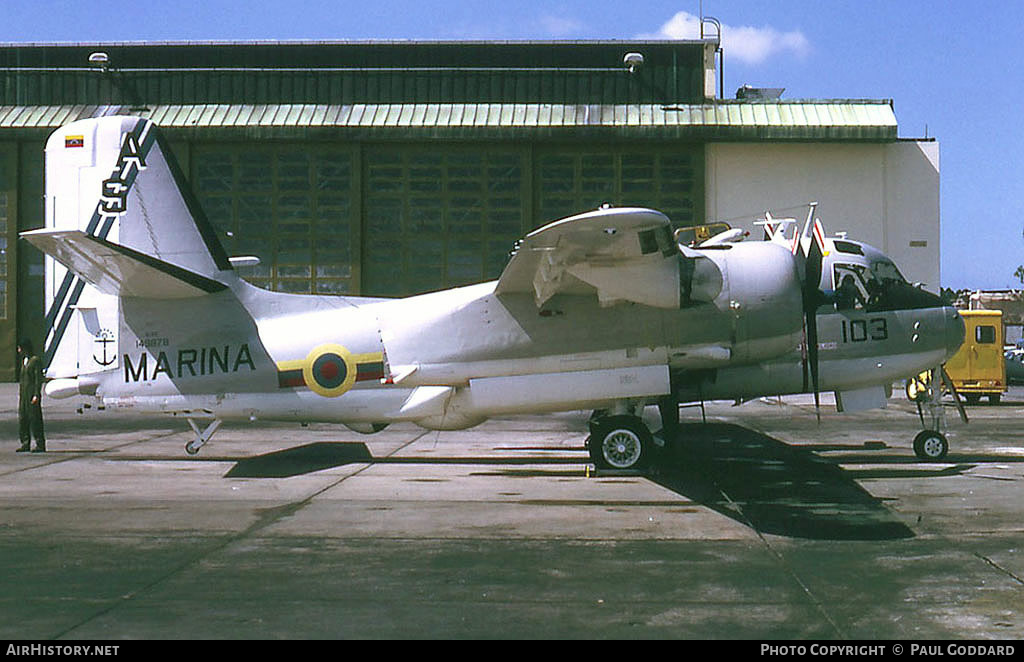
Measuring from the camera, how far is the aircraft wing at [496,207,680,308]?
1170 cm

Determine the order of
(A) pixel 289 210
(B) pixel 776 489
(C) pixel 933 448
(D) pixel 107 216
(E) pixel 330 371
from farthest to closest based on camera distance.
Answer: (A) pixel 289 210
(C) pixel 933 448
(D) pixel 107 216
(E) pixel 330 371
(B) pixel 776 489

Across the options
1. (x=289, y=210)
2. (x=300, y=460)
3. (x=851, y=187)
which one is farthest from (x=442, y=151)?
(x=300, y=460)

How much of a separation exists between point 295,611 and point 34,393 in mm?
12573

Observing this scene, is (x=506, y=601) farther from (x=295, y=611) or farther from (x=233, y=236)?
(x=233, y=236)

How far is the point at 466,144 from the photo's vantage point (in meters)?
36.5

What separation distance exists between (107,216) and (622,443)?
28.8 feet

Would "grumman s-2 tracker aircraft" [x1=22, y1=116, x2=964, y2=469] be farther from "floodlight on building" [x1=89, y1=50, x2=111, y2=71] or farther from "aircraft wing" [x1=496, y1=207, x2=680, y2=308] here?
"floodlight on building" [x1=89, y1=50, x2=111, y2=71]

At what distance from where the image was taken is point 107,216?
15.5m

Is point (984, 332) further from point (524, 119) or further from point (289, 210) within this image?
point (289, 210)

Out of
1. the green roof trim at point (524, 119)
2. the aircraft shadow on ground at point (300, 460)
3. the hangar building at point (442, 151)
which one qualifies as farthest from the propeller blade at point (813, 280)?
the green roof trim at point (524, 119)

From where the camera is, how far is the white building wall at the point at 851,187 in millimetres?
36812

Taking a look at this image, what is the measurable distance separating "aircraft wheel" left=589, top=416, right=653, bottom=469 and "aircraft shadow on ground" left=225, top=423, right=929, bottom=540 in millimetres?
331

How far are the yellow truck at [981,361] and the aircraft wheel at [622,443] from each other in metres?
19.2

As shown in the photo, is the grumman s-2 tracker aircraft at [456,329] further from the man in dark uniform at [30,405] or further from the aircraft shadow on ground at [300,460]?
the man in dark uniform at [30,405]
